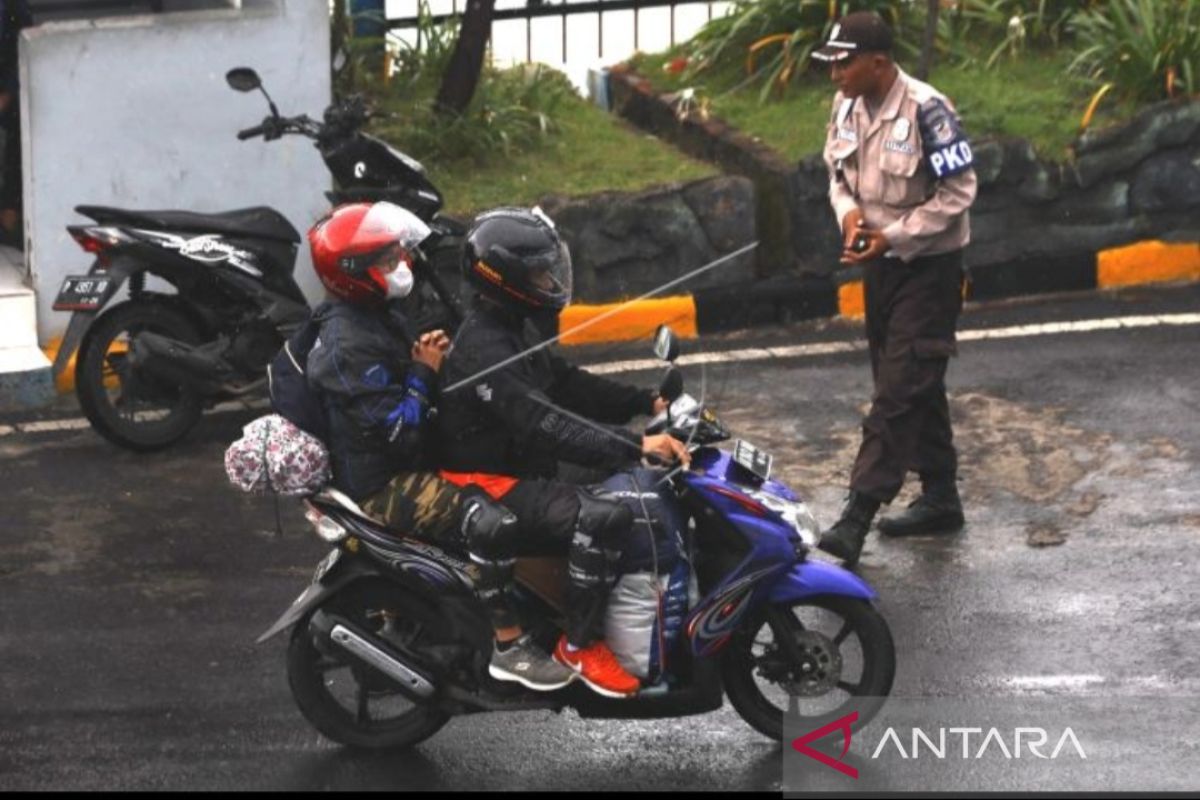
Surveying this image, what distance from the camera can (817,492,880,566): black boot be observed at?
323 inches

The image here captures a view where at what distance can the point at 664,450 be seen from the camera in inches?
252

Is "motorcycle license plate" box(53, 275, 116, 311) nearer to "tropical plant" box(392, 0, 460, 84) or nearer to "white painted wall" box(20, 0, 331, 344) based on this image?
"white painted wall" box(20, 0, 331, 344)

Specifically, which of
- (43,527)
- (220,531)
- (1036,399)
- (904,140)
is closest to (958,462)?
(1036,399)

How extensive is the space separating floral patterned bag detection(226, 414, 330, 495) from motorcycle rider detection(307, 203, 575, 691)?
82 millimetres

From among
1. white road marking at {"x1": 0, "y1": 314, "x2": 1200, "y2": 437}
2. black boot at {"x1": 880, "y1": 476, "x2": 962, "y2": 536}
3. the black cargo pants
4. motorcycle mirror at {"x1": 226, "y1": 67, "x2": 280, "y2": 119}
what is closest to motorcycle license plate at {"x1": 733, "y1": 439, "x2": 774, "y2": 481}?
the black cargo pants

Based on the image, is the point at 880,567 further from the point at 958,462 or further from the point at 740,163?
the point at 740,163

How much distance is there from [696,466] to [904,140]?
6.87ft

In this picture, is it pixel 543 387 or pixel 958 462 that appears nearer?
pixel 543 387

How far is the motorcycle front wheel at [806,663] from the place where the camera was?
671cm

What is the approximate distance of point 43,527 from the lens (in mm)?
8781

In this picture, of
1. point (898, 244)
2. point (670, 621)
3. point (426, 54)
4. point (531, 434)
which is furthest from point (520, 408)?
point (426, 54)

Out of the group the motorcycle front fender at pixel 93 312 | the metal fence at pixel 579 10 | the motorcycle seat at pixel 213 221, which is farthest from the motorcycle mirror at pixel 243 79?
the metal fence at pixel 579 10

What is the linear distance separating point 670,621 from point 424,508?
0.71 m

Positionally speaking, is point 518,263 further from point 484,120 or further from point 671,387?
point 484,120
